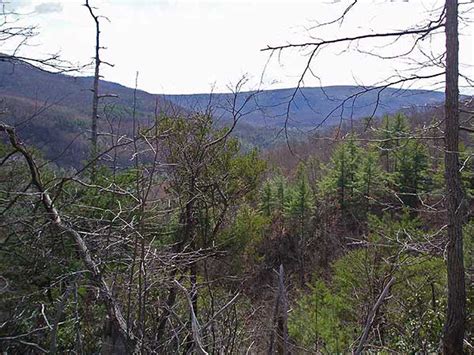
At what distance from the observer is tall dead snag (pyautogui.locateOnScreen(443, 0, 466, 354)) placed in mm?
3373

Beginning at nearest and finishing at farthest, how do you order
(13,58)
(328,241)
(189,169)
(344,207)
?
(13,58), (189,169), (328,241), (344,207)

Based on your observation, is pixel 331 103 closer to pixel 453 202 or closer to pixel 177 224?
pixel 453 202

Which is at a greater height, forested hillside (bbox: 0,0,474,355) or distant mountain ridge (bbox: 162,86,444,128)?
distant mountain ridge (bbox: 162,86,444,128)

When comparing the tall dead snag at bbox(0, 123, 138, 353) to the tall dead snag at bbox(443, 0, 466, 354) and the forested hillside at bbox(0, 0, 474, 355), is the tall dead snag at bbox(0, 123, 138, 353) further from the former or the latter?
the tall dead snag at bbox(443, 0, 466, 354)

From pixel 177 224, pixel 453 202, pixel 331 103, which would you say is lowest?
pixel 177 224

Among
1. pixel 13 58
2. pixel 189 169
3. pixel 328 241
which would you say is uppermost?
pixel 13 58

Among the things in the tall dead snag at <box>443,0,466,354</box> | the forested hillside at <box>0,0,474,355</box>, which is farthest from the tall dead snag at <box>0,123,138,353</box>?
the tall dead snag at <box>443,0,466,354</box>

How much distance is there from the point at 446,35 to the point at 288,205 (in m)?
24.2

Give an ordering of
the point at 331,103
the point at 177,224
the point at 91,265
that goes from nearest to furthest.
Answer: the point at 91,265 < the point at 331,103 < the point at 177,224

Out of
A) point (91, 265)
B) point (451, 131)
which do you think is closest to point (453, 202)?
point (451, 131)

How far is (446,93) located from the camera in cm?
344

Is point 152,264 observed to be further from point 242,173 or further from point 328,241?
point 328,241

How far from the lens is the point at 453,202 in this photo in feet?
11.4

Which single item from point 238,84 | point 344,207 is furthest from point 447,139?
point 344,207
